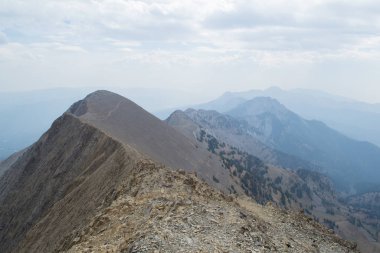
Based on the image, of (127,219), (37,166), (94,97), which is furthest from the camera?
(94,97)

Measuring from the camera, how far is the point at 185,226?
26953 mm

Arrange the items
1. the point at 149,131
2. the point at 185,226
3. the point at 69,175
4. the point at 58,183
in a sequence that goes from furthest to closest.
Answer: the point at 149,131, the point at 69,175, the point at 58,183, the point at 185,226

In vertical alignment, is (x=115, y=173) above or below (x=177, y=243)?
below

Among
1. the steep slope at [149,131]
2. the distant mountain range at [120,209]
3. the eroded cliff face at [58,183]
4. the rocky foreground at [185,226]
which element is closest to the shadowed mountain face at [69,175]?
the eroded cliff face at [58,183]

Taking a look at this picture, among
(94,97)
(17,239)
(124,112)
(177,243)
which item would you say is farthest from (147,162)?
(94,97)

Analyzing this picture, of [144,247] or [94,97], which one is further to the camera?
[94,97]

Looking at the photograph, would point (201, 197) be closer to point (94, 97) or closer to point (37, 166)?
point (37, 166)

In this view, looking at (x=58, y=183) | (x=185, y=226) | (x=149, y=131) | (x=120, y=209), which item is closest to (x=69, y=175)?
(x=58, y=183)

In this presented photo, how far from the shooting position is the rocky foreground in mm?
24906

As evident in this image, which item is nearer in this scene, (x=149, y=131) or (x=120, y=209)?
(x=120, y=209)

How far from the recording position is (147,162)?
2008 inches

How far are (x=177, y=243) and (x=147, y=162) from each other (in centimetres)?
2751

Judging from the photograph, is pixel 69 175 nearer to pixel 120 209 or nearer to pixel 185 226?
pixel 120 209

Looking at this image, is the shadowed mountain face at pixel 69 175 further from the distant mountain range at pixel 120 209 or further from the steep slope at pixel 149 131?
the steep slope at pixel 149 131
